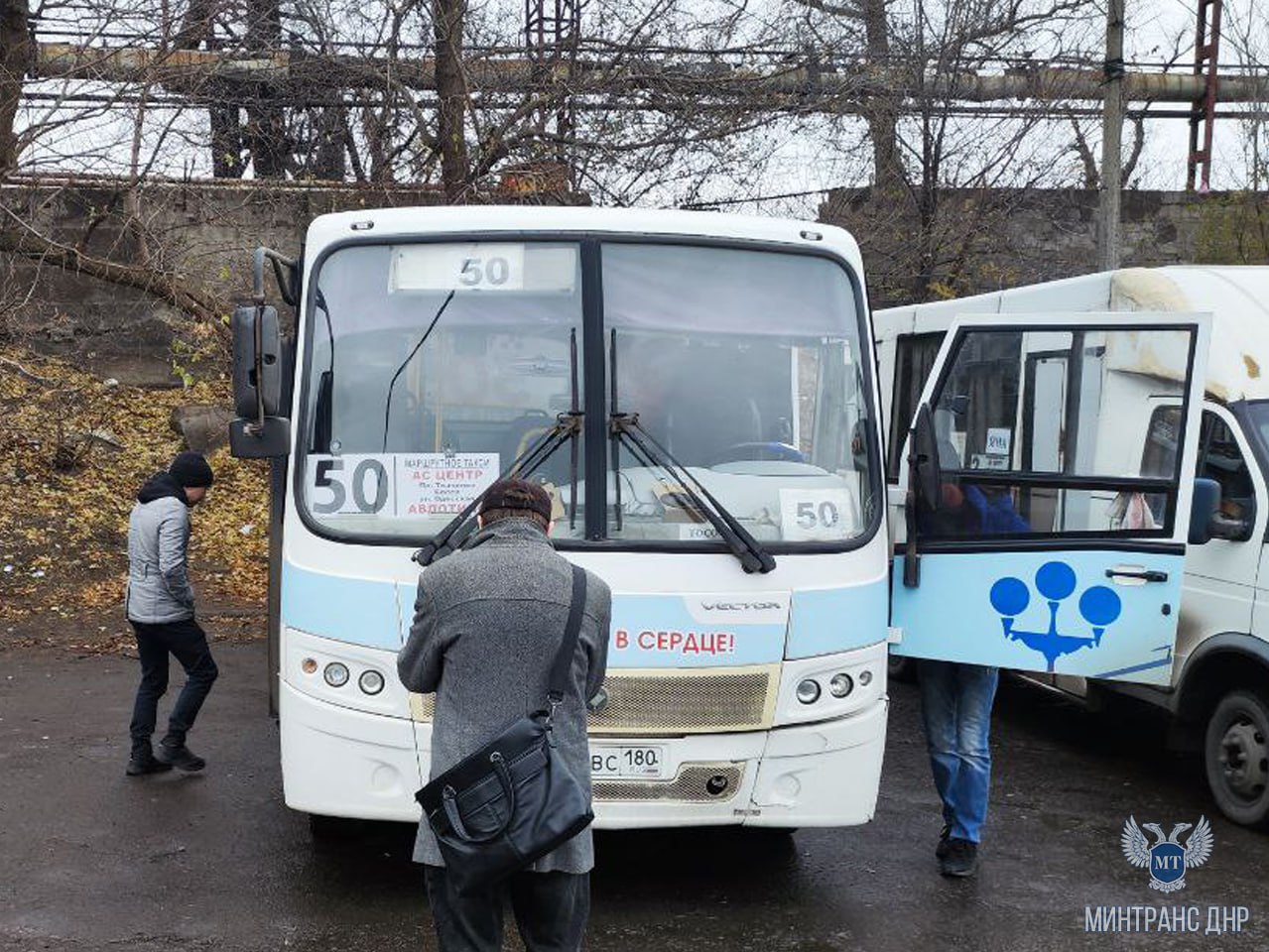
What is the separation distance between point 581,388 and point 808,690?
1430mm

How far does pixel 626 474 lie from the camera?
527 centimetres

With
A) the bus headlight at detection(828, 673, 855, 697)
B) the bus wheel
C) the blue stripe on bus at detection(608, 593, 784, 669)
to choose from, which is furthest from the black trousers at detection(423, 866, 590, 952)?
the bus wheel

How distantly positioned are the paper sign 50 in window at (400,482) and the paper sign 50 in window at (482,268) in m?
0.69

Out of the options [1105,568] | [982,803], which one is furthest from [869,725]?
[1105,568]

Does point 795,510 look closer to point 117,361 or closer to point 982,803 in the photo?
point 982,803

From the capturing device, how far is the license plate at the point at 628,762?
198 inches

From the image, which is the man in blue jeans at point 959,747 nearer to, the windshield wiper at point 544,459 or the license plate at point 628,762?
the license plate at point 628,762

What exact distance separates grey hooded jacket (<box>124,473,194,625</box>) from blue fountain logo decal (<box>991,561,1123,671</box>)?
12.9 feet

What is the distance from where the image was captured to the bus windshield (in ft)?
17.4

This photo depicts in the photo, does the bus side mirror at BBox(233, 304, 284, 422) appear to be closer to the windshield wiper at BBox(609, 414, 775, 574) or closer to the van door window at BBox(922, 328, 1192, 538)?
the windshield wiper at BBox(609, 414, 775, 574)

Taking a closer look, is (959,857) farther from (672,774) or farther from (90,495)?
(90,495)

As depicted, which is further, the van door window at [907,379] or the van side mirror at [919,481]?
the van door window at [907,379]

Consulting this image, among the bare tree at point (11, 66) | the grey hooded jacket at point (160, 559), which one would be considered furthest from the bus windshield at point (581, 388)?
the bare tree at point (11, 66)

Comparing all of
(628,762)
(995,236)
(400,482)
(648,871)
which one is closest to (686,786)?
(628,762)
